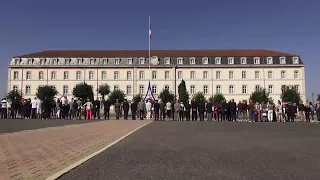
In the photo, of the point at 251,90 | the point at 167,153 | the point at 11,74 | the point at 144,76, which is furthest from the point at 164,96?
the point at 167,153

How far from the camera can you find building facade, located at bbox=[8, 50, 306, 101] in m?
86.8

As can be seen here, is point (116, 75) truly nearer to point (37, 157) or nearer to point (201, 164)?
point (37, 157)

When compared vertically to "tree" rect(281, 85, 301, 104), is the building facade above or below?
above

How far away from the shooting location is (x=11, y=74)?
87.6 metres

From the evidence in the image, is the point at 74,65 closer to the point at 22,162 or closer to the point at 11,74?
the point at 11,74

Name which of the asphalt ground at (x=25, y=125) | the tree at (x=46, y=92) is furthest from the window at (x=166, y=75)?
the asphalt ground at (x=25, y=125)

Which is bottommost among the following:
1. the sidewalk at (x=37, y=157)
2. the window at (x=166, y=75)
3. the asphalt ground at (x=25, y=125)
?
the sidewalk at (x=37, y=157)

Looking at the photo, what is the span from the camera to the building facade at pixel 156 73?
8675cm

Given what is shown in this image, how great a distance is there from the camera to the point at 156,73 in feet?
286

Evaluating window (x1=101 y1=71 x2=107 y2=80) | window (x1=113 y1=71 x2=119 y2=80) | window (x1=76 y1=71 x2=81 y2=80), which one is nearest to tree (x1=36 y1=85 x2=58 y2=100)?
window (x1=76 y1=71 x2=81 y2=80)

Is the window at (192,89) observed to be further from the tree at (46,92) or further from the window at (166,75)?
the tree at (46,92)

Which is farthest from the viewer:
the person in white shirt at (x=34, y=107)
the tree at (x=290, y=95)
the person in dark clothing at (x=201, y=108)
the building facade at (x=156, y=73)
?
the building facade at (x=156, y=73)

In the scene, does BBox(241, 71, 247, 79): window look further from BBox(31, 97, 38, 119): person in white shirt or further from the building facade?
BBox(31, 97, 38, 119): person in white shirt

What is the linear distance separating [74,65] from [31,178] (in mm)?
85498
